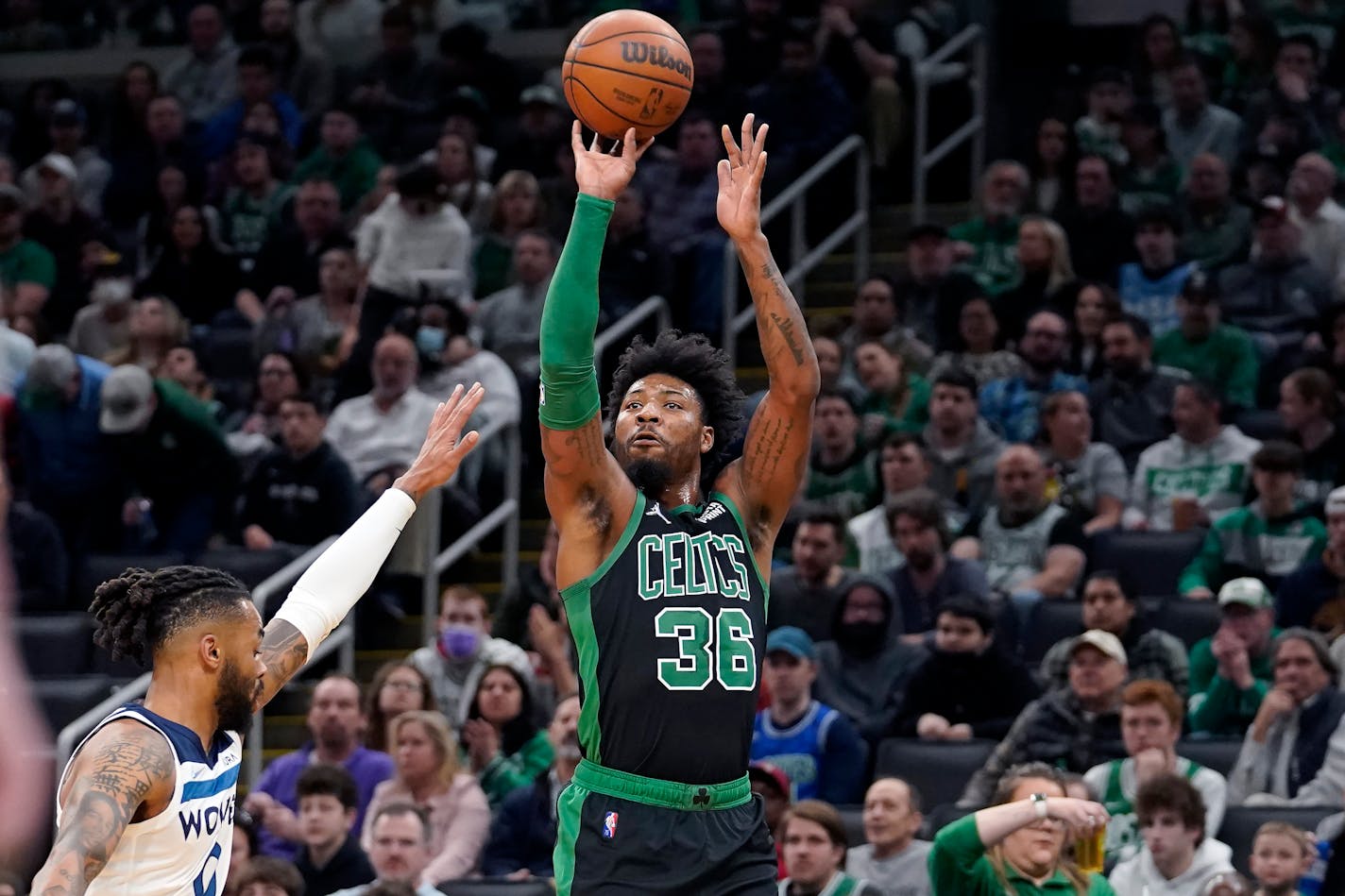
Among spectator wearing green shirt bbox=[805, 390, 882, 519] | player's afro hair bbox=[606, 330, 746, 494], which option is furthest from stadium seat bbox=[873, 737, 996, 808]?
player's afro hair bbox=[606, 330, 746, 494]

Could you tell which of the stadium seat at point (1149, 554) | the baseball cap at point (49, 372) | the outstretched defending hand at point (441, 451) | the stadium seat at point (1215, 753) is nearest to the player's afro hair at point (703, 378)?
the outstretched defending hand at point (441, 451)

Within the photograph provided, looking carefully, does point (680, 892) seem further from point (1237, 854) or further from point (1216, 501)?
point (1216, 501)

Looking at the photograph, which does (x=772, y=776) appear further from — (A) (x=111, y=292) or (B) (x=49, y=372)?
(A) (x=111, y=292)

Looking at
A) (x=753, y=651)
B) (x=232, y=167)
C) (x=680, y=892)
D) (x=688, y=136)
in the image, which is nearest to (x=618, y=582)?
(x=753, y=651)

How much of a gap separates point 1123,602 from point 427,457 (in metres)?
4.80

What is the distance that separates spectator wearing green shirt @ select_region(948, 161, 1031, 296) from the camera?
46.0 feet

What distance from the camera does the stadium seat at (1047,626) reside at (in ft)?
34.7

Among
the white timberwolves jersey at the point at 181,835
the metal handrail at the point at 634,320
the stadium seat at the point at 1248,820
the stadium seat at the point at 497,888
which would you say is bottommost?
the stadium seat at the point at 497,888

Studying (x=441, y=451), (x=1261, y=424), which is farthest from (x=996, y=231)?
(x=441, y=451)

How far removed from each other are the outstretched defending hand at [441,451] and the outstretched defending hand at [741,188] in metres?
0.78

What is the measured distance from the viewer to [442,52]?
16.8 meters

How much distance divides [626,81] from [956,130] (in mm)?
10070

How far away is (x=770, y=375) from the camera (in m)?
6.02

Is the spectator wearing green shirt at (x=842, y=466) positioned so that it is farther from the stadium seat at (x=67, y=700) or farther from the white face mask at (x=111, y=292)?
the white face mask at (x=111, y=292)
